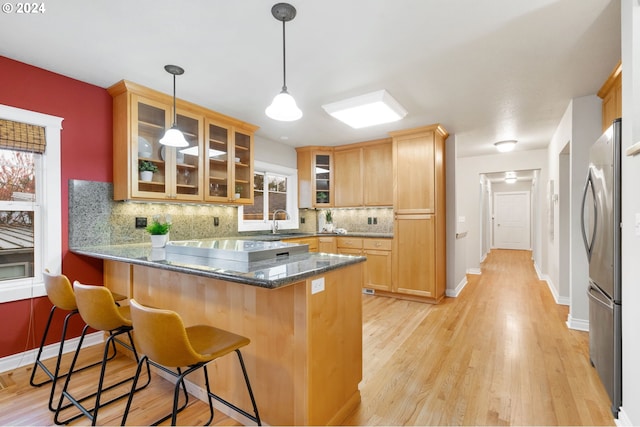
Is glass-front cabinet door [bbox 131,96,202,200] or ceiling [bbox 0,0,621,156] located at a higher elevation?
ceiling [bbox 0,0,621,156]

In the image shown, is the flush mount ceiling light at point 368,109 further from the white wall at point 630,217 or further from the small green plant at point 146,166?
the small green plant at point 146,166

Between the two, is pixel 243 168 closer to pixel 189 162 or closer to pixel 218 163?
pixel 218 163

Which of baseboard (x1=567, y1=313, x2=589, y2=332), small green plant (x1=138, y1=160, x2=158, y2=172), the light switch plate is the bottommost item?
baseboard (x1=567, y1=313, x2=589, y2=332)

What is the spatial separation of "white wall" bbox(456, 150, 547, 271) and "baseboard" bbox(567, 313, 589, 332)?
2763 millimetres

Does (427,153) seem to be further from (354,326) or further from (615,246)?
(354,326)

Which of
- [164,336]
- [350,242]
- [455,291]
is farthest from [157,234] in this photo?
[455,291]

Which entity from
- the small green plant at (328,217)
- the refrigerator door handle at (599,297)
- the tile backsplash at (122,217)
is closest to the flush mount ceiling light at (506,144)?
the small green plant at (328,217)

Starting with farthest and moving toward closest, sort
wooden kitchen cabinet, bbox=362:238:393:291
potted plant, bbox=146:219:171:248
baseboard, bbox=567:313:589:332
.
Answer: wooden kitchen cabinet, bbox=362:238:393:291, baseboard, bbox=567:313:589:332, potted plant, bbox=146:219:171:248

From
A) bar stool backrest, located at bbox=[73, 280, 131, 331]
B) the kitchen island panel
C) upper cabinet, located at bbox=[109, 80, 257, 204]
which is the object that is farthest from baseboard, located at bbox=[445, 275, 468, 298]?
bar stool backrest, located at bbox=[73, 280, 131, 331]

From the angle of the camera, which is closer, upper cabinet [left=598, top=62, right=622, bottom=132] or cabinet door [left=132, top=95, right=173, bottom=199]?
upper cabinet [left=598, top=62, right=622, bottom=132]

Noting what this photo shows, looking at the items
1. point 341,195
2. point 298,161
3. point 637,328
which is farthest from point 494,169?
point 637,328

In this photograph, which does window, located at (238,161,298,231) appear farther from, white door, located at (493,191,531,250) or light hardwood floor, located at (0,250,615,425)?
white door, located at (493,191,531,250)

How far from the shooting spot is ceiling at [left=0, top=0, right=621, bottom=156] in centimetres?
189

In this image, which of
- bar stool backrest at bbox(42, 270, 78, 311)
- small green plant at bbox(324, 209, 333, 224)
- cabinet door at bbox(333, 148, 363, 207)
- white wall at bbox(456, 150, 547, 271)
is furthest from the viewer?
white wall at bbox(456, 150, 547, 271)
